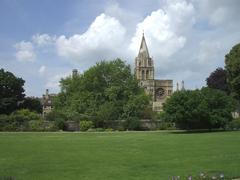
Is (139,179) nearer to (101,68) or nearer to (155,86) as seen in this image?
(101,68)

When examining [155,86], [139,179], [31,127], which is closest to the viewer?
[139,179]

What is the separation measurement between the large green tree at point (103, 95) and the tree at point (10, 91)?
25.8 ft

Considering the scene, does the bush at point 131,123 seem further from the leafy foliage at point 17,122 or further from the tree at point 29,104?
the tree at point 29,104

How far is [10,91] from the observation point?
8044 cm

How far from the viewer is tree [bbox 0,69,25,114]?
7650 centimetres

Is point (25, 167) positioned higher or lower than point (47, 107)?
lower

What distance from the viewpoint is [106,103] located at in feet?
236

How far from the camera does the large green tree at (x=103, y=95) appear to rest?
2741 inches

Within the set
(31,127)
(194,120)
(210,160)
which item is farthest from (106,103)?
(210,160)

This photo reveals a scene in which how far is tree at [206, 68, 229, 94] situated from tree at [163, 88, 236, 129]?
23971 millimetres

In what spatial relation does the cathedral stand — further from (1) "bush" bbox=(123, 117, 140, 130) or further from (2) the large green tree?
(1) "bush" bbox=(123, 117, 140, 130)

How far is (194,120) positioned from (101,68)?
1252 inches

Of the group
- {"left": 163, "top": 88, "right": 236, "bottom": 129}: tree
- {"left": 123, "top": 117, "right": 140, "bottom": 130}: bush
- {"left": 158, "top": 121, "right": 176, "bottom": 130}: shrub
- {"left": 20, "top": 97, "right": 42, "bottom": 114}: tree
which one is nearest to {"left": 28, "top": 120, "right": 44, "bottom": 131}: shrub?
{"left": 123, "top": 117, "right": 140, "bottom": 130}: bush

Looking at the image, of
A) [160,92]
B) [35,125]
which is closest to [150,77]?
[160,92]
